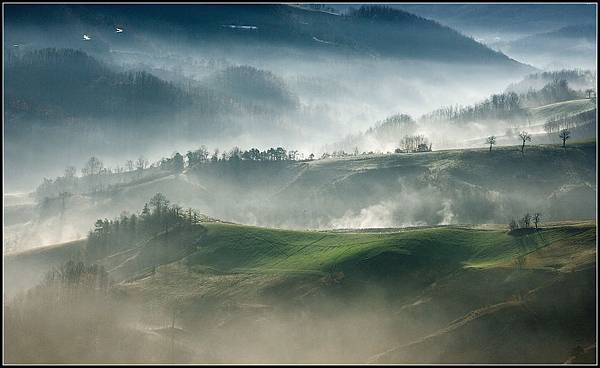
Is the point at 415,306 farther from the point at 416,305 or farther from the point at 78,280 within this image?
the point at 78,280

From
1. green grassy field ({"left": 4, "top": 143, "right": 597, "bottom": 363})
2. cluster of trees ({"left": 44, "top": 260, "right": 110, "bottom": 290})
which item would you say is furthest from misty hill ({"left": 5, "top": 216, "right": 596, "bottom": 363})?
cluster of trees ({"left": 44, "top": 260, "right": 110, "bottom": 290})

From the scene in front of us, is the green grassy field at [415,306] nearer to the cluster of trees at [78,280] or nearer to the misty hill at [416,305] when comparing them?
the misty hill at [416,305]

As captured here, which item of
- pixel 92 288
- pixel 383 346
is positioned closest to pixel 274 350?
pixel 383 346

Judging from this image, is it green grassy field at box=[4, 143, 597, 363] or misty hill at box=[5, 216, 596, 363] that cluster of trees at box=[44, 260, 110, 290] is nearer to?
green grassy field at box=[4, 143, 597, 363]

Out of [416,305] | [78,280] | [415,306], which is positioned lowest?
[415,306]

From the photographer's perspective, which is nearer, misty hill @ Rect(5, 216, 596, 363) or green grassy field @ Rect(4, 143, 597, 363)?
green grassy field @ Rect(4, 143, 597, 363)

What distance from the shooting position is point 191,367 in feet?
479

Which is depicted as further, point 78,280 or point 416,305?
point 78,280

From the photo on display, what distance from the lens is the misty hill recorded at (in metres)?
142

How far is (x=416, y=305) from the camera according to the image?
164 m

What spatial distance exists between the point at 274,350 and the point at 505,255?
213ft

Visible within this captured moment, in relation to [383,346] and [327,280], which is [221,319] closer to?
[327,280]

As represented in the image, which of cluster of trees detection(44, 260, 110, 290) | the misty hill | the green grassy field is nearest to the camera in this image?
the green grassy field

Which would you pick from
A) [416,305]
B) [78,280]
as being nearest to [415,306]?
[416,305]
